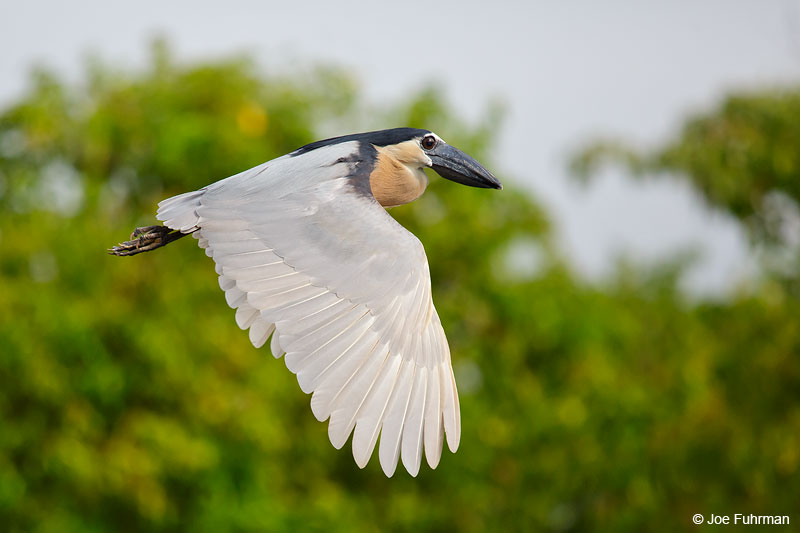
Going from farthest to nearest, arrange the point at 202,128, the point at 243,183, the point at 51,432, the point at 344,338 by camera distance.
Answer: the point at 202,128 < the point at 51,432 < the point at 243,183 < the point at 344,338

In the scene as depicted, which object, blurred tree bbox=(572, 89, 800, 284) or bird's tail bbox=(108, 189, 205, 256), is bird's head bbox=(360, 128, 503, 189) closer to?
bird's tail bbox=(108, 189, 205, 256)

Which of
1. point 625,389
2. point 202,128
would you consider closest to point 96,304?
point 202,128

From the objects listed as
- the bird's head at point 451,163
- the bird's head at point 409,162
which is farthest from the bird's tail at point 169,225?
the bird's head at point 451,163

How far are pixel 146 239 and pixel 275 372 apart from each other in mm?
14993

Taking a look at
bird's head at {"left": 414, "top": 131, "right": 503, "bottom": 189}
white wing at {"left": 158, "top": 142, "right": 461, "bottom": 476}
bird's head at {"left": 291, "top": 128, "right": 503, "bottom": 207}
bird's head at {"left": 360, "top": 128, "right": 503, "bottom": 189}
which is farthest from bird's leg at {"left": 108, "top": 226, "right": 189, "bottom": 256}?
bird's head at {"left": 414, "top": 131, "right": 503, "bottom": 189}

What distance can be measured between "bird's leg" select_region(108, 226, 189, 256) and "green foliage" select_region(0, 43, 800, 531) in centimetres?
1247

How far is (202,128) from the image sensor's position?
2175 cm

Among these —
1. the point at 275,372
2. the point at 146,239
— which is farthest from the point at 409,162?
the point at 275,372

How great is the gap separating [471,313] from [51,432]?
29.2ft

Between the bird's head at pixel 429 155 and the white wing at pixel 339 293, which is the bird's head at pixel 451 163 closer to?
the bird's head at pixel 429 155

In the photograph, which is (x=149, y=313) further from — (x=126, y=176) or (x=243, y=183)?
(x=243, y=183)

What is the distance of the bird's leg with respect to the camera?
5.54m

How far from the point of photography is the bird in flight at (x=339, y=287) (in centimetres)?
432

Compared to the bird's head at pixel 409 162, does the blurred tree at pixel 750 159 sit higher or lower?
lower
